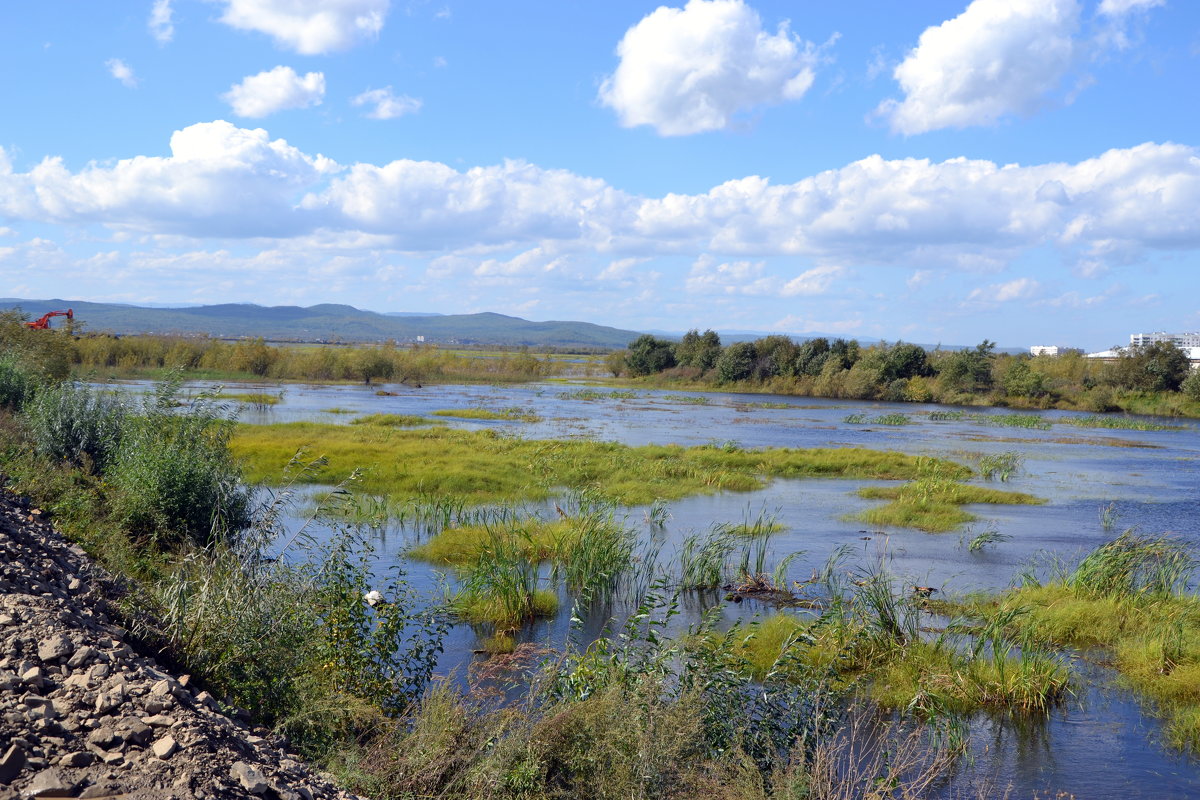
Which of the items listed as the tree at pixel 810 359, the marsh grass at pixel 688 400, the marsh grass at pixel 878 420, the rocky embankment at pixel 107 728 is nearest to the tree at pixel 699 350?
the tree at pixel 810 359

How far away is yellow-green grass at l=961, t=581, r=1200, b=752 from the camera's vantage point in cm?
1104

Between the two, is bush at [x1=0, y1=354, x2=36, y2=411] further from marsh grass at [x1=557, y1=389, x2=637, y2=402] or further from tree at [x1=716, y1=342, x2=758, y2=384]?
tree at [x1=716, y1=342, x2=758, y2=384]

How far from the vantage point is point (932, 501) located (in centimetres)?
2402

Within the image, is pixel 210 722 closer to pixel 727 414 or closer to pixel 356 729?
pixel 356 729

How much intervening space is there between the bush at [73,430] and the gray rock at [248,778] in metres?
13.2

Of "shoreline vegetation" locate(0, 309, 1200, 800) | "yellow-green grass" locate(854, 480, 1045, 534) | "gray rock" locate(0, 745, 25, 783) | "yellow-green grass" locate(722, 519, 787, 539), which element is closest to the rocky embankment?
"gray rock" locate(0, 745, 25, 783)

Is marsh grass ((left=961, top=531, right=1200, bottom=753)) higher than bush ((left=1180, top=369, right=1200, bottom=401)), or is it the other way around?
bush ((left=1180, top=369, right=1200, bottom=401))

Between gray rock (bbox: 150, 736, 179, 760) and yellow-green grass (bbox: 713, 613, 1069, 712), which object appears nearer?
gray rock (bbox: 150, 736, 179, 760)

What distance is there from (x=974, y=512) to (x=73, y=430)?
21.4 meters

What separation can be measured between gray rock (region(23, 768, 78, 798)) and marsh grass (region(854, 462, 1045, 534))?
19417 mm

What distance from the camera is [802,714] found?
879 cm

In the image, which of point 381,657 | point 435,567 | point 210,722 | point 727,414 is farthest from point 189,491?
point 727,414

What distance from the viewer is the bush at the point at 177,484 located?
1332cm

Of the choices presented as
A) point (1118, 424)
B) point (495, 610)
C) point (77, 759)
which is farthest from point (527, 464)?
point (1118, 424)
